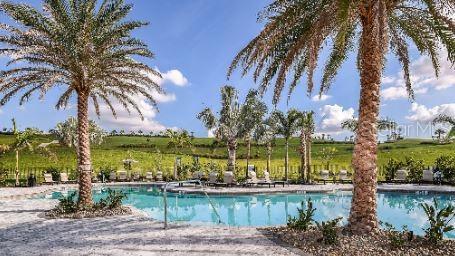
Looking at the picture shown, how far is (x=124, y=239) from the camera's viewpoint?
11266 mm

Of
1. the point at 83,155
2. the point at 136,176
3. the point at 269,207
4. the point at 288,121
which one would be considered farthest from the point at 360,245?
the point at 136,176

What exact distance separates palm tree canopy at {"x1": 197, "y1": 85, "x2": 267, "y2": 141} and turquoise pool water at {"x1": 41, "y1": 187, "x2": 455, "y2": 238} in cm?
1403

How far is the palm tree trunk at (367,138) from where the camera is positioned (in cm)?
1096

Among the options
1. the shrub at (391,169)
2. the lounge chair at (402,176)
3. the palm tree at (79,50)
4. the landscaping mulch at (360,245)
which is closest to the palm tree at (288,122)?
the shrub at (391,169)

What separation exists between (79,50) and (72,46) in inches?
16.4

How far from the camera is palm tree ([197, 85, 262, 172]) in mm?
40844

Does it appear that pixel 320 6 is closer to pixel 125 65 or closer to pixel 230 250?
pixel 230 250

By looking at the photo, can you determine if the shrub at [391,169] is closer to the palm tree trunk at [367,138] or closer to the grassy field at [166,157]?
the grassy field at [166,157]

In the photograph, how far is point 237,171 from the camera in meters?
36.7

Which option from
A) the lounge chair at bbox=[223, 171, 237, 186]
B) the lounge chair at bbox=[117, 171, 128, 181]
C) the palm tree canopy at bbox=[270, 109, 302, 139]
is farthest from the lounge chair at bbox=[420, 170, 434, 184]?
the lounge chair at bbox=[117, 171, 128, 181]

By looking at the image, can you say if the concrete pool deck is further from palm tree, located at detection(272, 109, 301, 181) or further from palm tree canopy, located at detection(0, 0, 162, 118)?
palm tree, located at detection(272, 109, 301, 181)

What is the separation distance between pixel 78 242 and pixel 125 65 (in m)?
8.77

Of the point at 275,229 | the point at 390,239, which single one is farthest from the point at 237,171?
the point at 390,239

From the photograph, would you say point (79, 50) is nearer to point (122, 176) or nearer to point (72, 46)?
point (72, 46)
